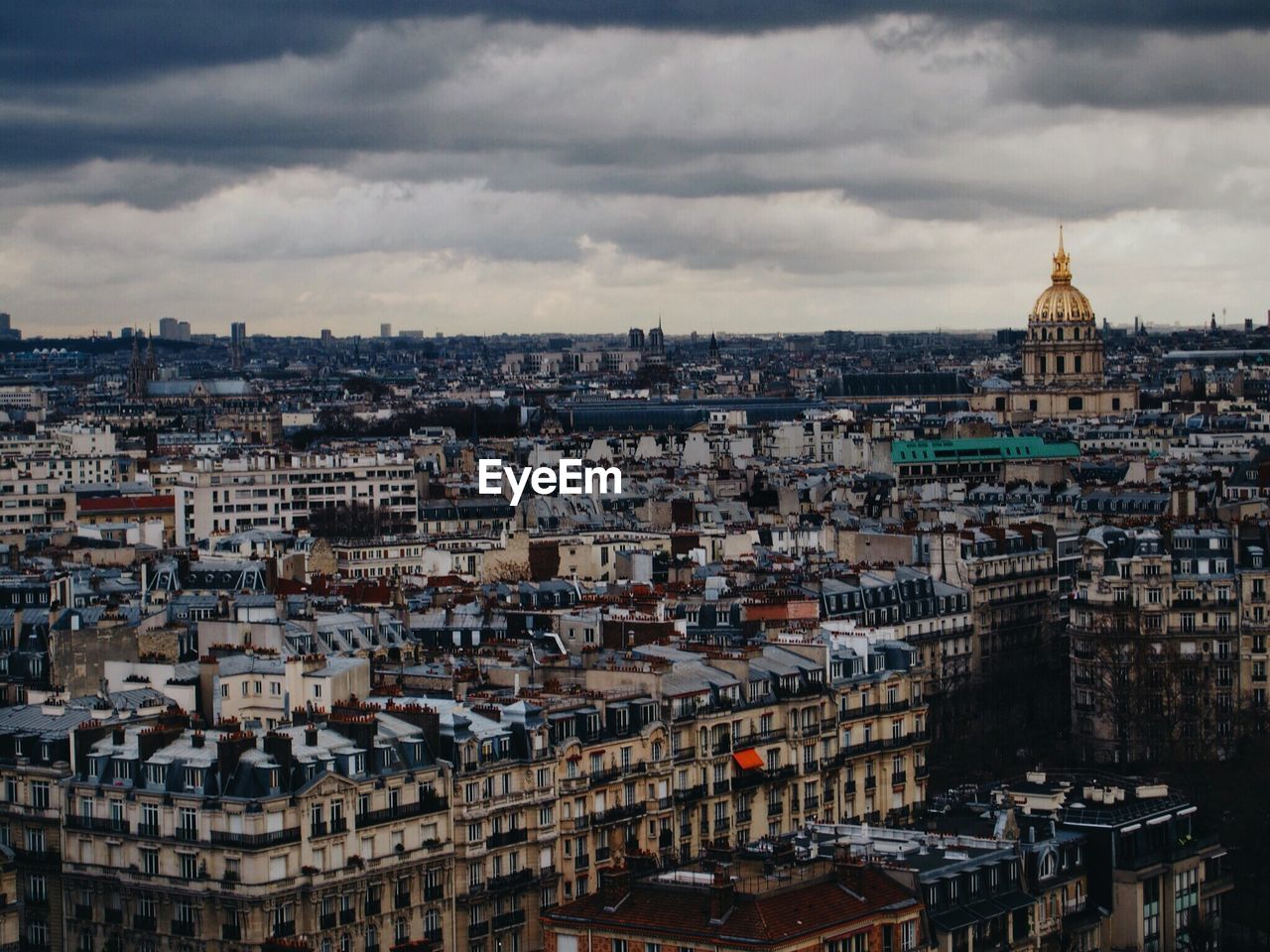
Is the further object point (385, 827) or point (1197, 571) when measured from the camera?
point (1197, 571)

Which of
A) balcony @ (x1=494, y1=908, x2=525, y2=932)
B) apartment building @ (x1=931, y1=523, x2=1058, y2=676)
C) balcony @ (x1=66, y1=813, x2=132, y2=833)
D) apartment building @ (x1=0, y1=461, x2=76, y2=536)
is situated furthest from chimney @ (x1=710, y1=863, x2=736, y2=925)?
apartment building @ (x1=0, y1=461, x2=76, y2=536)

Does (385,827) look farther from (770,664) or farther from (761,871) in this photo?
(770,664)

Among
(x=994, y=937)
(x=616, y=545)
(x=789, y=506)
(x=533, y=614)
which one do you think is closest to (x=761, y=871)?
(x=994, y=937)

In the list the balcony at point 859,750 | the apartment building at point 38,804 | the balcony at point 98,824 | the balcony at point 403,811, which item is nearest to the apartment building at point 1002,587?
the balcony at point 859,750

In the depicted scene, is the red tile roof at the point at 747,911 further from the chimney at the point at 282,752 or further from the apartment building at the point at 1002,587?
the apartment building at the point at 1002,587

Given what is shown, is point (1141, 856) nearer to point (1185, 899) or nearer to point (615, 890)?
point (1185, 899)

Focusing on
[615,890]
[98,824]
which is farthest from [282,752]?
[615,890]
